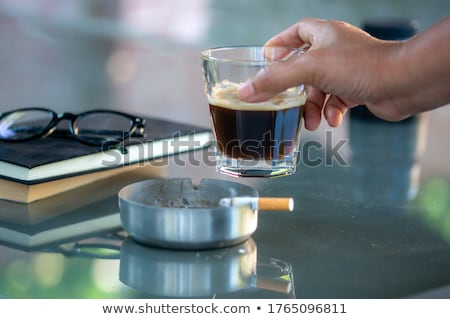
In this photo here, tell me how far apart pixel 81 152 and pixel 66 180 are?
0.17 feet

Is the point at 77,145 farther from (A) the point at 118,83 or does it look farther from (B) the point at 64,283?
(A) the point at 118,83

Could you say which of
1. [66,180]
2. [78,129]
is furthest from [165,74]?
[66,180]

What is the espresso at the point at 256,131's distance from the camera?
1062mm

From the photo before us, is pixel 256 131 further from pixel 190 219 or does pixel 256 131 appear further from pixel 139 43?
pixel 139 43

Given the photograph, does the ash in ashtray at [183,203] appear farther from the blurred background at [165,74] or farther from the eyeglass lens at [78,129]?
the eyeglass lens at [78,129]

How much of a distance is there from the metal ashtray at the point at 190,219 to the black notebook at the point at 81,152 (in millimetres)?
193

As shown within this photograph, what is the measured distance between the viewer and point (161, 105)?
1946 millimetres

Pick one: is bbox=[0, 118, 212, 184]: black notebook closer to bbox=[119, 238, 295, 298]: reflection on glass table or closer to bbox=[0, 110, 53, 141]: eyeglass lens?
bbox=[0, 110, 53, 141]: eyeglass lens

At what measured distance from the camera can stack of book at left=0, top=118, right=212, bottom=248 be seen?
1114 millimetres

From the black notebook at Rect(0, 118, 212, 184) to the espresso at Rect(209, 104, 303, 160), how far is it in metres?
0.22

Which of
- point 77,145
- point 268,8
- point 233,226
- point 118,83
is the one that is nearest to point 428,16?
point 268,8

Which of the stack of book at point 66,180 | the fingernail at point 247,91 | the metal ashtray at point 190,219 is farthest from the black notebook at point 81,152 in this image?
the fingernail at point 247,91

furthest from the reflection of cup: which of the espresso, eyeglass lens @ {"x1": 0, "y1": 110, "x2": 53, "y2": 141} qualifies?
eyeglass lens @ {"x1": 0, "y1": 110, "x2": 53, "y2": 141}
